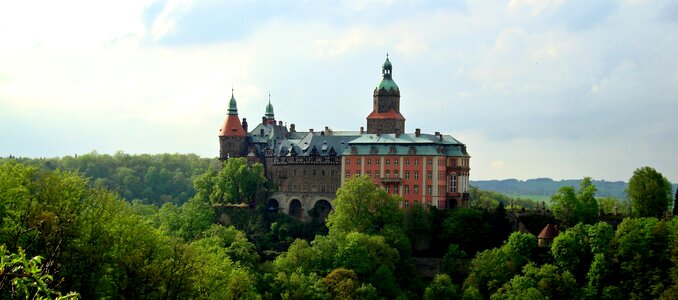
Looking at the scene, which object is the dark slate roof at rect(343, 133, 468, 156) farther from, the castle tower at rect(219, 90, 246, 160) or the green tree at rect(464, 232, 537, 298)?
the green tree at rect(464, 232, 537, 298)

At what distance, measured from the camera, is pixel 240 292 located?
214 ft

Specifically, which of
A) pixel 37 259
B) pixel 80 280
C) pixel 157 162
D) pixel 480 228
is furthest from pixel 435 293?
pixel 157 162

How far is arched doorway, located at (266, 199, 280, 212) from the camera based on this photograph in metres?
112

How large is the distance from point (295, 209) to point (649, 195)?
124 ft

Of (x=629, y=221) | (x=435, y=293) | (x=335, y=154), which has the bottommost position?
(x=435, y=293)

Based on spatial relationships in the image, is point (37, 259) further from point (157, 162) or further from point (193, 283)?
point (157, 162)

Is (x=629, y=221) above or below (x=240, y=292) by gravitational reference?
above

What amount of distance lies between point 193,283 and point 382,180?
52.4m

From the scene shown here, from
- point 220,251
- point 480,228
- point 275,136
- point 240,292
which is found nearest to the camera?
point 240,292

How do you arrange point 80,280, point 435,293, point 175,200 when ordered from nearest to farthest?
point 80,280
point 435,293
point 175,200

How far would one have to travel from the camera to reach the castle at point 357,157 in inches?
4097

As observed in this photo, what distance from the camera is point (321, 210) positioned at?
11050 cm

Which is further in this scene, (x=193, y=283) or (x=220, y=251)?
(x=220, y=251)

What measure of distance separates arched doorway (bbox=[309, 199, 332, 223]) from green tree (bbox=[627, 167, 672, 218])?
31.8 metres
